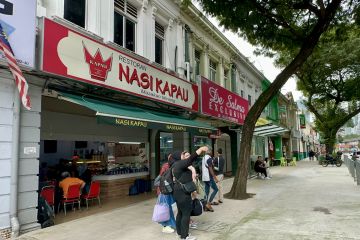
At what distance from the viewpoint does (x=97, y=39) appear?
9.05 metres

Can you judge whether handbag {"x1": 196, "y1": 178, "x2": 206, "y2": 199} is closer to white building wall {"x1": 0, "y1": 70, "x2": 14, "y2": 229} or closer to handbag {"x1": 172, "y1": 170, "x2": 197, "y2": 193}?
handbag {"x1": 172, "y1": 170, "x2": 197, "y2": 193}

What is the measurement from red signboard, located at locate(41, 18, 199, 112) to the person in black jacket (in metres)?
3.44

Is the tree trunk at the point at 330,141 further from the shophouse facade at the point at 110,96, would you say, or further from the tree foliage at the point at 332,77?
the shophouse facade at the point at 110,96

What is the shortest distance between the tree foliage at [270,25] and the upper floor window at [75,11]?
3.64 m

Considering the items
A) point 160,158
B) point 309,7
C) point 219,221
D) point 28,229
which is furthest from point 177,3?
point 28,229

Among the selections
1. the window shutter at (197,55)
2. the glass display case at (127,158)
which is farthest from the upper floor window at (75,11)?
the window shutter at (197,55)

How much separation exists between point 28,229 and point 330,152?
3034 centimetres

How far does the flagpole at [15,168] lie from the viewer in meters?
6.31

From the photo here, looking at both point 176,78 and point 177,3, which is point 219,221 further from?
point 177,3

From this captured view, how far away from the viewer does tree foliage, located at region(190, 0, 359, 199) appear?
10391mm

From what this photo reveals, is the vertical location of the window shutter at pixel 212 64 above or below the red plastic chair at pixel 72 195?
above

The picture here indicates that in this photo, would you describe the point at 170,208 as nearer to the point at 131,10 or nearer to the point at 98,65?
Answer: the point at 98,65

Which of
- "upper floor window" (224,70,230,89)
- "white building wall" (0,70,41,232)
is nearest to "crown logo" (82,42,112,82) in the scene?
"white building wall" (0,70,41,232)

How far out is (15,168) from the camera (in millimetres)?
6445
